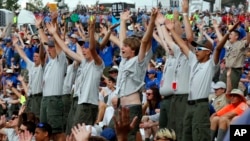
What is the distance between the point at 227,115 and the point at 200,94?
0.41 metres

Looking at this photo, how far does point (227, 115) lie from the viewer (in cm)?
767

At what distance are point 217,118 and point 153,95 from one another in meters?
2.10

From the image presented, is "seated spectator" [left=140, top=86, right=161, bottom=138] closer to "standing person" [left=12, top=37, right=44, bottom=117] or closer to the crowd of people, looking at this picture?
the crowd of people

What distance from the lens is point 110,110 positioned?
965 centimetres

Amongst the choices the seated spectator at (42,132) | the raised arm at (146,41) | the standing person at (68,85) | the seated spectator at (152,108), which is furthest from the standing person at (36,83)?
the raised arm at (146,41)

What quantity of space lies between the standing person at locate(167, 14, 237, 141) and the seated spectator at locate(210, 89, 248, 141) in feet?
0.44

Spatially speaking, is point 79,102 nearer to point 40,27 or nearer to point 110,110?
point 110,110

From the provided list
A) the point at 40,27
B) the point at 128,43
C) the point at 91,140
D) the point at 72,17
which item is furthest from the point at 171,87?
the point at 72,17

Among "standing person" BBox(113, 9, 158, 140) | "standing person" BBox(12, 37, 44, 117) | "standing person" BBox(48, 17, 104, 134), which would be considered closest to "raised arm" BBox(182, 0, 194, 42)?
"standing person" BBox(113, 9, 158, 140)

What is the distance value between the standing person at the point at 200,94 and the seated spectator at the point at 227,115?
0.44ft

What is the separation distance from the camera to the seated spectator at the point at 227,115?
750 centimetres

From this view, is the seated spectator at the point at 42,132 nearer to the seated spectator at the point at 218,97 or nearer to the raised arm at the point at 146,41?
the raised arm at the point at 146,41

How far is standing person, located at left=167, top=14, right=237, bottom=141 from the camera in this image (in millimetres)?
7828

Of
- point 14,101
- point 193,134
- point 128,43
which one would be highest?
point 128,43
